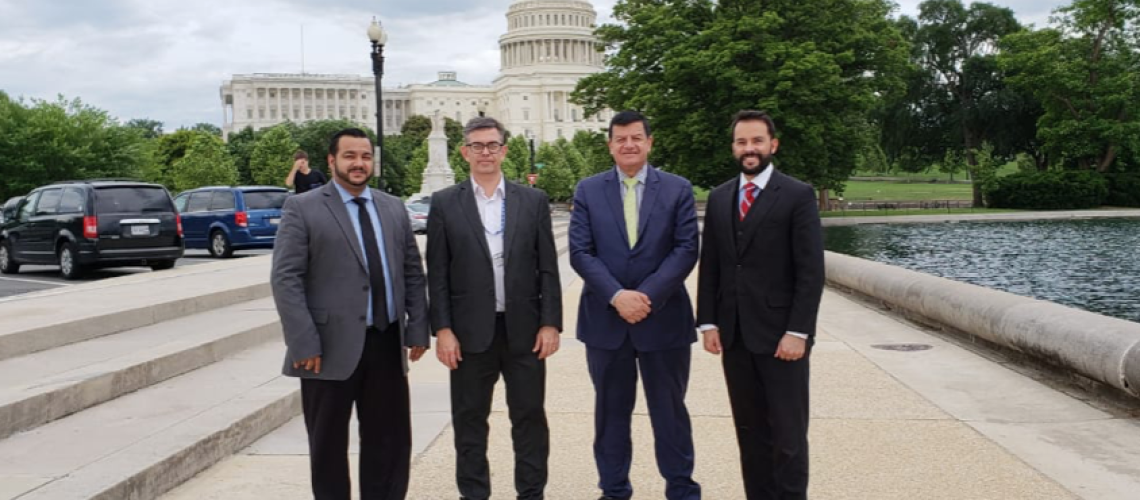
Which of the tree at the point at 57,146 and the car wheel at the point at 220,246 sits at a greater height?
the tree at the point at 57,146

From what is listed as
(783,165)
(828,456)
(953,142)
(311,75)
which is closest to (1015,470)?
(828,456)

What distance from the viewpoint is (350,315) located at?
459 centimetres

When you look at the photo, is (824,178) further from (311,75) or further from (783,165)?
(311,75)

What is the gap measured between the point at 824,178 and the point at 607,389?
1572 inches

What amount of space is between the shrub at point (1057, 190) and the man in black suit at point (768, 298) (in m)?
59.4

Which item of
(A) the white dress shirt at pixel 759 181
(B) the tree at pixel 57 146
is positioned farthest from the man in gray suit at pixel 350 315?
(B) the tree at pixel 57 146

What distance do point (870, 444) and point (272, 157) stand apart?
3561 inches

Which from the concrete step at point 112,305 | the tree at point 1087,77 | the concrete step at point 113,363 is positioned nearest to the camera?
the concrete step at point 113,363

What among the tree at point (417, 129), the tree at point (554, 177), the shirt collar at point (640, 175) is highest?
the tree at point (417, 129)

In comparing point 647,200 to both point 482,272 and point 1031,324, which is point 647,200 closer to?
point 482,272

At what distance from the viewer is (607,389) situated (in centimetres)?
525

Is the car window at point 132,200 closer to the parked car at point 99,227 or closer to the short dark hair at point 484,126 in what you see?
the parked car at point 99,227

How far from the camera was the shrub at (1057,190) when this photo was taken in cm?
5656

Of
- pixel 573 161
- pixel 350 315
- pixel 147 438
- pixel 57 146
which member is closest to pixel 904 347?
pixel 350 315
